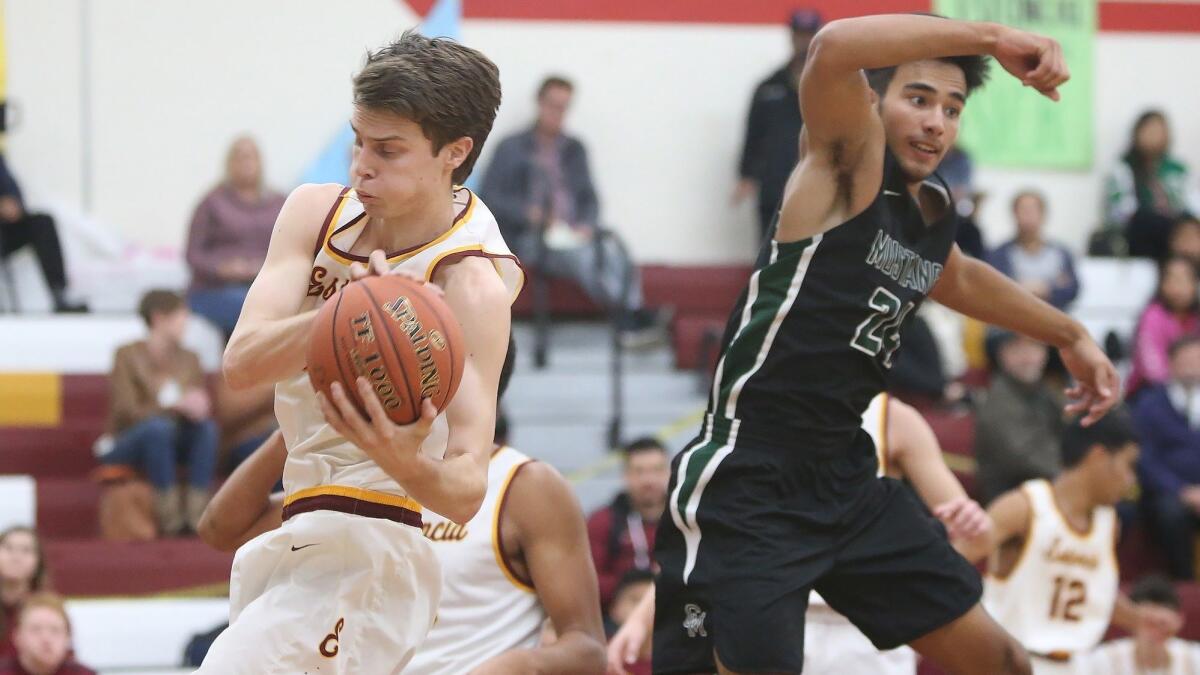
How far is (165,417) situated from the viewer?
8258mm

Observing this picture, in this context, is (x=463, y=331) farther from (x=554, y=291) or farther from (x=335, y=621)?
(x=554, y=291)

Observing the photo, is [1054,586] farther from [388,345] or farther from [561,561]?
[388,345]

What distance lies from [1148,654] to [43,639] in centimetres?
456

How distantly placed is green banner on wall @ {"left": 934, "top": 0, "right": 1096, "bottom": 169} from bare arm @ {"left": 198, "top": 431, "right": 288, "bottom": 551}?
333 inches

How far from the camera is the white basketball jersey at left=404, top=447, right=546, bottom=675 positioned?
4316 mm

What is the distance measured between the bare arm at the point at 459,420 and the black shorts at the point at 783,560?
3.08ft

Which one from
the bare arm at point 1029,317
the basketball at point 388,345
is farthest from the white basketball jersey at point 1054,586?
the basketball at point 388,345

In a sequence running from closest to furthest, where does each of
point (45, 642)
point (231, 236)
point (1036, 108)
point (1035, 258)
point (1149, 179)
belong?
1. point (45, 642)
2. point (231, 236)
3. point (1035, 258)
4. point (1149, 179)
5. point (1036, 108)

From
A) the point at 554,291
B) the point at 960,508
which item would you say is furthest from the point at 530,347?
the point at 960,508

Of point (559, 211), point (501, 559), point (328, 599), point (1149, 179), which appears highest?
point (1149, 179)

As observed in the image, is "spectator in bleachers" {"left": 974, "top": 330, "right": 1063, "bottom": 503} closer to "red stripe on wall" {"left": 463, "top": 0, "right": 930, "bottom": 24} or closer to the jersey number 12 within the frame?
"red stripe on wall" {"left": 463, "top": 0, "right": 930, "bottom": 24}

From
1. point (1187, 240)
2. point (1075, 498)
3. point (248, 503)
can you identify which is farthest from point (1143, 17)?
point (248, 503)

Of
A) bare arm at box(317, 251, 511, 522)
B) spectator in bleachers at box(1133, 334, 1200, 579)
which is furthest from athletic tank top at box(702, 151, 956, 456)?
spectator in bleachers at box(1133, 334, 1200, 579)

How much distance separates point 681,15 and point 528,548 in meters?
7.61
